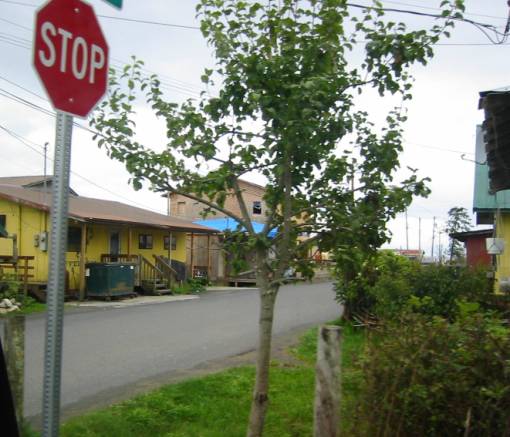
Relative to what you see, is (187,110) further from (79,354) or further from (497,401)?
(79,354)

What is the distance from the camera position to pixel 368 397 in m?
3.78

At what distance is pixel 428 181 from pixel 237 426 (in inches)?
112

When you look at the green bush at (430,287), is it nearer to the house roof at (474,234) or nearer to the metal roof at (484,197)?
the metal roof at (484,197)

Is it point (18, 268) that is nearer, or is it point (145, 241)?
point (18, 268)

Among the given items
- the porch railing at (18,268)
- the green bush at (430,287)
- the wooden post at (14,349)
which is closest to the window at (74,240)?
the porch railing at (18,268)

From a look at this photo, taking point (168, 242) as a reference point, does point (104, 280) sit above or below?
below

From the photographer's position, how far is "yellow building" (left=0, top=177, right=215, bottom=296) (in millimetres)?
20438

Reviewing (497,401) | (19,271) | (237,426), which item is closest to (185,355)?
(237,426)

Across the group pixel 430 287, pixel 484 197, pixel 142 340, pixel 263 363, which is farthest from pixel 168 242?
pixel 263 363

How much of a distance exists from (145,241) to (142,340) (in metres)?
15.9

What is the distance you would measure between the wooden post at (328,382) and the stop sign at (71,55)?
1949 millimetres

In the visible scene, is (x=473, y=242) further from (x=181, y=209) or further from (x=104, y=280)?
(x=181, y=209)

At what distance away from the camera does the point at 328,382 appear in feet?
11.6

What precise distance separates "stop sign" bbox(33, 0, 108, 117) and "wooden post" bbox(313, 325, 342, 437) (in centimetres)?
195
